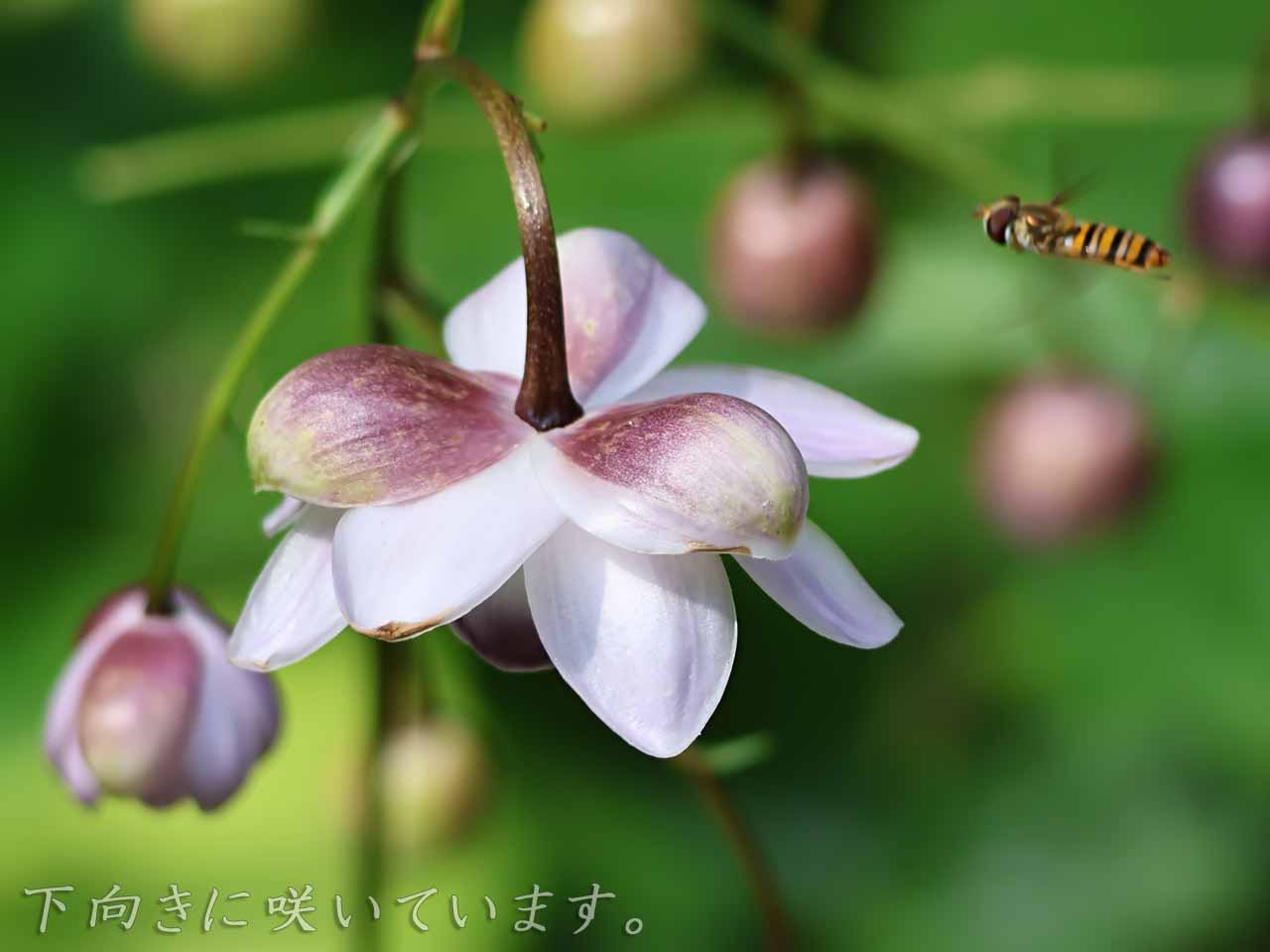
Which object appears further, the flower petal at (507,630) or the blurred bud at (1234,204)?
the blurred bud at (1234,204)

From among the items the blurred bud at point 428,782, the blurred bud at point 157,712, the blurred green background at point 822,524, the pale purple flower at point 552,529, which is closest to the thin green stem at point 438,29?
the pale purple flower at point 552,529

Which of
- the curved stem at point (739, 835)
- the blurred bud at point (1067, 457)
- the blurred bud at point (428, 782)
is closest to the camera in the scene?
the curved stem at point (739, 835)

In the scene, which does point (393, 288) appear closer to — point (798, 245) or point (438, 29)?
point (438, 29)

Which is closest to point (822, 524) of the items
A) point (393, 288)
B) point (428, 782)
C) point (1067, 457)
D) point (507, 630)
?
point (1067, 457)

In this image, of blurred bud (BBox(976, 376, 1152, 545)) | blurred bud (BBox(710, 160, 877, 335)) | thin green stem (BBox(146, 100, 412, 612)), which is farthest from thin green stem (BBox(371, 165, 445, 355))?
blurred bud (BBox(976, 376, 1152, 545))

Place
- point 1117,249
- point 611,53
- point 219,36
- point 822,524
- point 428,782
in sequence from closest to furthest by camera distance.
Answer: point 1117,249, point 428,782, point 611,53, point 219,36, point 822,524

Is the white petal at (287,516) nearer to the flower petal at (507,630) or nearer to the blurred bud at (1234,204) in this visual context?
the flower petal at (507,630)

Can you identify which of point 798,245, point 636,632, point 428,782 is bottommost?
point 428,782
